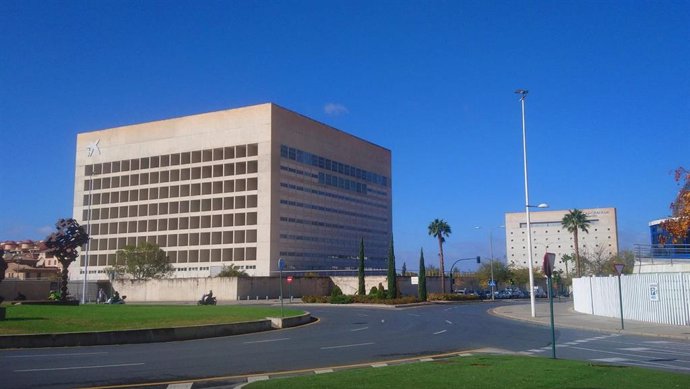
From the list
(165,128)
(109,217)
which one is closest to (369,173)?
(165,128)

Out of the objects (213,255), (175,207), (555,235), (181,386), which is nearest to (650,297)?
(181,386)

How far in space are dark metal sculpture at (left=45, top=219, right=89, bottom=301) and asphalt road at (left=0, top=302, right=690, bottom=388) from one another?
85.0 ft

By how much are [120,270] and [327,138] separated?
42.7 meters

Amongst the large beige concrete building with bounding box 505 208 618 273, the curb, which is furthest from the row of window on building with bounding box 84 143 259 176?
the large beige concrete building with bounding box 505 208 618 273

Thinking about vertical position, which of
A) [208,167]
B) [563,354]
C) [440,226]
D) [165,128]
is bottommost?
[563,354]

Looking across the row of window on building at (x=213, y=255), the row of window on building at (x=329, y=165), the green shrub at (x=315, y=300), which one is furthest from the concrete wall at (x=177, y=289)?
the row of window on building at (x=329, y=165)

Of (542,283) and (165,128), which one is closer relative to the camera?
(165,128)

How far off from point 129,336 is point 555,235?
179537 mm

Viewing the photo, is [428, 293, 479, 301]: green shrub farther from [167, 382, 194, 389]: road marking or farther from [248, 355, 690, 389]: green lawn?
[167, 382, 194, 389]: road marking

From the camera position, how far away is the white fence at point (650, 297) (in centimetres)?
3034

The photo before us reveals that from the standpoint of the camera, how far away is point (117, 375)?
44.2 feet

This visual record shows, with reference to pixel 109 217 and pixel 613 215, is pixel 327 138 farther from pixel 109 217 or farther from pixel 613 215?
pixel 613 215

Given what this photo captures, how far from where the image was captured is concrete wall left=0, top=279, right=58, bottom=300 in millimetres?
60312

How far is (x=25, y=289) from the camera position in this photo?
61438 millimetres
